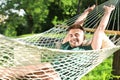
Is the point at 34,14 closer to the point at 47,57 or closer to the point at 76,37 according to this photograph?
the point at 76,37

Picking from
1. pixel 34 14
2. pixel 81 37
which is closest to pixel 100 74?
pixel 81 37

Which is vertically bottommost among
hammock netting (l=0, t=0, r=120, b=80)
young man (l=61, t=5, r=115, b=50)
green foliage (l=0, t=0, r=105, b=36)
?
hammock netting (l=0, t=0, r=120, b=80)

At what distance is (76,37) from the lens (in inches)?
134

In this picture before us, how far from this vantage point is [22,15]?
18906 mm

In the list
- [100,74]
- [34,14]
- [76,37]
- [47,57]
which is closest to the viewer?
[47,57]

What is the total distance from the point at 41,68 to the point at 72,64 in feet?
1.10

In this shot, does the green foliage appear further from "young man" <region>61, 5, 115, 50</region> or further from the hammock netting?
the hammock netting

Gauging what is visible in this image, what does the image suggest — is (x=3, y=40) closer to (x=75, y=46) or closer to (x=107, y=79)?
(x=75, y=46)

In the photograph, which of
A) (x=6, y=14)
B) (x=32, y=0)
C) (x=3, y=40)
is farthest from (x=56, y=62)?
(x=6, y=14)

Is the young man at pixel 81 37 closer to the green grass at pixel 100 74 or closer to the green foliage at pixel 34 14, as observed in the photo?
the green grass at pixel 100 74

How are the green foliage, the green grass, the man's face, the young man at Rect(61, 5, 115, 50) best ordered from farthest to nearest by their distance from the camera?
the green foliage
the green grass
the man's face
the young man at Rect(61, 5, 115, 50)

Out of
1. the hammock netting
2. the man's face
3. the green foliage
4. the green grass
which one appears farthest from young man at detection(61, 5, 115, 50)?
the green foliage

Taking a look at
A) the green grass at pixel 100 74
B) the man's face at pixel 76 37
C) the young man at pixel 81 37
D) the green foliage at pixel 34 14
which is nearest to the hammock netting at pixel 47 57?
the young man at pixel 81 37

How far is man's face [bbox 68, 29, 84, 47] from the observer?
3.40 meters
